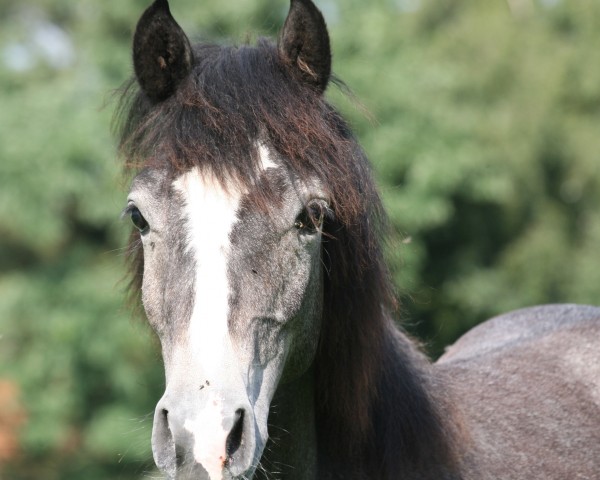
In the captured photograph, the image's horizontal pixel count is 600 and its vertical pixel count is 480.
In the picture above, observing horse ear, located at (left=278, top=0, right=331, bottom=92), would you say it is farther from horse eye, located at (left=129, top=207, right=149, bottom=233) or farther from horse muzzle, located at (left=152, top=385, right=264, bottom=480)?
horse muzzle, located at (left=152, top=385, right=264, bottom=480)

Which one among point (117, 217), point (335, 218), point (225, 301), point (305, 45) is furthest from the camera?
point (117, 217)

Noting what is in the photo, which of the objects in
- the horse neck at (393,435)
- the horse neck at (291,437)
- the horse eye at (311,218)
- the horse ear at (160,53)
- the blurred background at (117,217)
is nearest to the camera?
the horse eye at (311,218)

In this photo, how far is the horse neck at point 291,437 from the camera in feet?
12.7

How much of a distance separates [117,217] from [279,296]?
41.9 feet

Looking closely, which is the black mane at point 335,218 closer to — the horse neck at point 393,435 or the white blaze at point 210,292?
the horse neck at point 393,435

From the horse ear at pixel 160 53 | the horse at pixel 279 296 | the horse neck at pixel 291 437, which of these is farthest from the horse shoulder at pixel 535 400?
the horse ear at pixel 160 53

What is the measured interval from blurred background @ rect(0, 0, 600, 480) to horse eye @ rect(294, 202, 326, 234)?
915 cm

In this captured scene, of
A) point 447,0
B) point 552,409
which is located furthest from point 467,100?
point 552,409

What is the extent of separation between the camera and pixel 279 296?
3525 mm

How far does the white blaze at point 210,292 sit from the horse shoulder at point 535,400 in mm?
1693

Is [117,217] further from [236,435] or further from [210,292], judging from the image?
[236,435]

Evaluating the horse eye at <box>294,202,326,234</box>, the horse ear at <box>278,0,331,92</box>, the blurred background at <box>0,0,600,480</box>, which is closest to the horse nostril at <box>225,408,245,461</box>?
the horse eye at <box>294,202,326,234</box>

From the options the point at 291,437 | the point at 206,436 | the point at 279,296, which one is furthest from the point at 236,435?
the point at 291,437

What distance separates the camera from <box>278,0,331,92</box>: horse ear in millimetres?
3975
